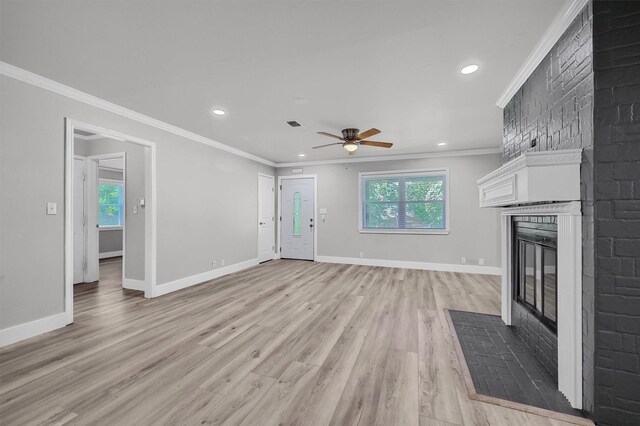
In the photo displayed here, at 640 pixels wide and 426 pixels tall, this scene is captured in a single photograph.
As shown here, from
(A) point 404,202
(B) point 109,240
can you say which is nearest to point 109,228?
(B) point 109,240

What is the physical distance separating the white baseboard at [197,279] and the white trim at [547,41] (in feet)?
16.5

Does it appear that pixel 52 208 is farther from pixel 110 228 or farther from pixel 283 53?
pixel 110 228

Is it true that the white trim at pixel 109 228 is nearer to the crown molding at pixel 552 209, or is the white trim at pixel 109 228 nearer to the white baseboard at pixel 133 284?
the white baseboard at pixel 133 284

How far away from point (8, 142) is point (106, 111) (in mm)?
1022

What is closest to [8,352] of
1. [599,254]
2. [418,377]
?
[418,377]

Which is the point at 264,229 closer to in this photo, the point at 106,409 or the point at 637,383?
the point at 106,409

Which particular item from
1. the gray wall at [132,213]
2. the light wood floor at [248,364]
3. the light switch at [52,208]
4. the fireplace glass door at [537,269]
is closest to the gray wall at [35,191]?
the light switch at [52,208]

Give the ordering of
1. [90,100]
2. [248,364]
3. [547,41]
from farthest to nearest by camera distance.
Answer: [90,100] < [248,364] < [547,41]

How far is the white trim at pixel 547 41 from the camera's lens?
162 centimetres

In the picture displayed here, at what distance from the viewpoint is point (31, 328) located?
8.27 ft

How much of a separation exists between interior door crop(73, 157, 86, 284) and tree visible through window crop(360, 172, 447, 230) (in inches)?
213

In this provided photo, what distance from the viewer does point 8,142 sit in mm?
2398

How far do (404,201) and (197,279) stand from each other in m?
4.48

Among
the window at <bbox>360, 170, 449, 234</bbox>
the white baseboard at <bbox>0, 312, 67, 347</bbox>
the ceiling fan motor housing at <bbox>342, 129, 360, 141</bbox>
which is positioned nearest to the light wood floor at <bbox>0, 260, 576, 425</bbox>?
the white baseboard at <bbox>0, 312, 67, 347</bbox>
